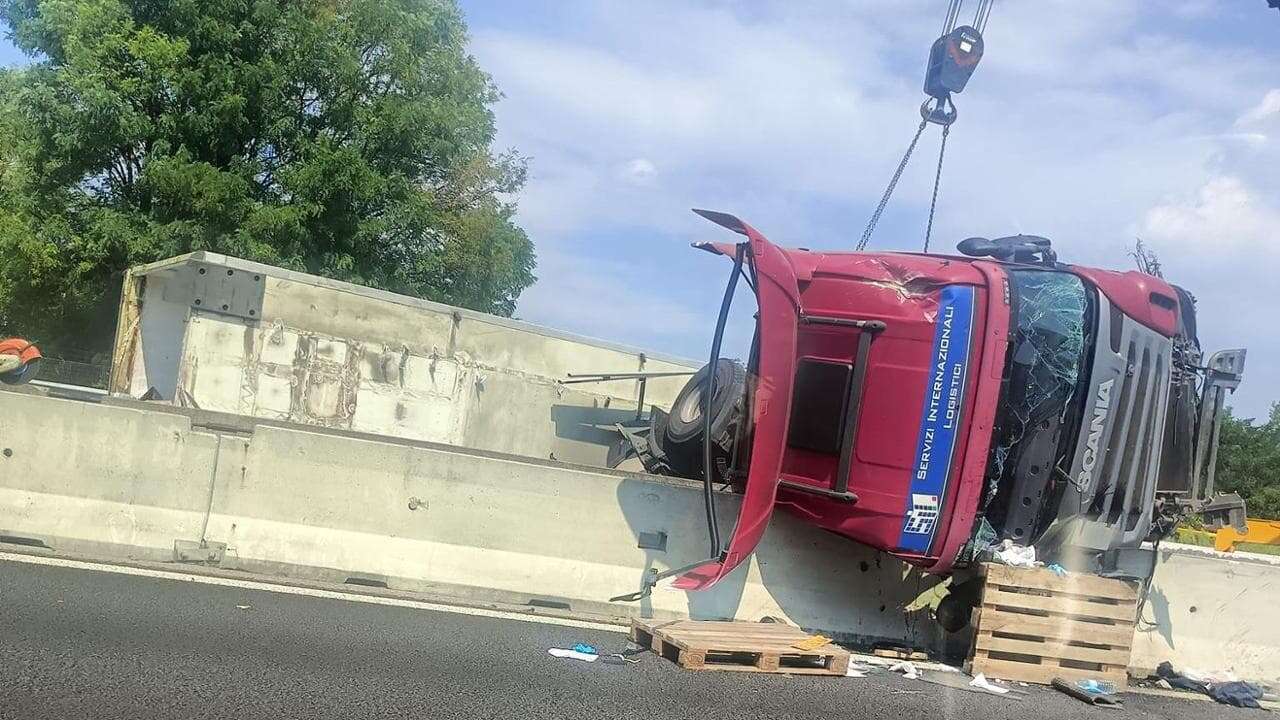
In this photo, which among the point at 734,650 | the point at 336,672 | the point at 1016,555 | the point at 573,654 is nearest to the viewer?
the point at 336,672

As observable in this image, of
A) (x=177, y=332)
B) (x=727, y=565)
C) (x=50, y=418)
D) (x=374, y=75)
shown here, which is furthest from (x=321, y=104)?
(x=727, y=565)

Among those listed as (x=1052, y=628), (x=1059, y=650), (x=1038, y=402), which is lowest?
(x=1059, y=650)

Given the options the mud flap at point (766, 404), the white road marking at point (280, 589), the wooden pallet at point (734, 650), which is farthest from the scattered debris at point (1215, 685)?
the white road marking at point (280, 589)

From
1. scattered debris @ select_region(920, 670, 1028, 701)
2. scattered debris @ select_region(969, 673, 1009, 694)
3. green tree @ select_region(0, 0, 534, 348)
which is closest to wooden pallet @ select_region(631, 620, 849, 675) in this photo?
scattered debris @ select_region(920, 670, 1028, 701)

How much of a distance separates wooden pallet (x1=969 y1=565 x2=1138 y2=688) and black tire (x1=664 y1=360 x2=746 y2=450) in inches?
76.2

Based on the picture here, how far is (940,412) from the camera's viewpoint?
20.7 ft

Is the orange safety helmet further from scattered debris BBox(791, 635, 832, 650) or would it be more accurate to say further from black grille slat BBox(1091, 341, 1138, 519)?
black grille slat BBox(1091, 341, 1138, 519)

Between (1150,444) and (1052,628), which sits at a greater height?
(1150,444)

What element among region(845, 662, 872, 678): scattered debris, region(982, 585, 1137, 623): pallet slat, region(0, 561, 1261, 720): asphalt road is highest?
region(982, 585, 1137, 623): pallet slat

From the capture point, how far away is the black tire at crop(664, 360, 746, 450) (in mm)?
7270

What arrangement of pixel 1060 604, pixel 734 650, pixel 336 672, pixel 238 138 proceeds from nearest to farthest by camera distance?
pixel 336 672 → pixel 734 650 → pixel 1060 604 → pixel 238 138

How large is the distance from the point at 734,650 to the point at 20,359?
5.89 meters

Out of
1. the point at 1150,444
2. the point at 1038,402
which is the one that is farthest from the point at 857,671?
the point at 1150,444

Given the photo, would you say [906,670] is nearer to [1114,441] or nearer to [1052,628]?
[1052,628]
